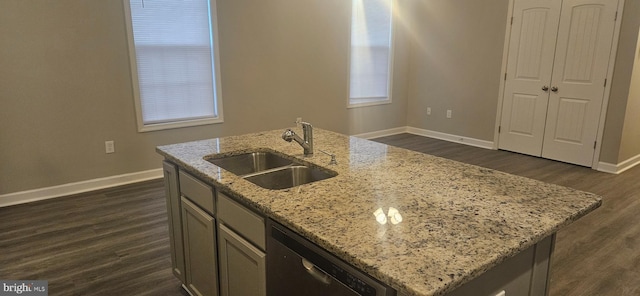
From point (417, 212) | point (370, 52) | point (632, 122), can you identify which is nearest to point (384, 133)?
point (370, 52)

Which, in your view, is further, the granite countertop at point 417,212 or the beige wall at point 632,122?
the beige wall at point 632,122

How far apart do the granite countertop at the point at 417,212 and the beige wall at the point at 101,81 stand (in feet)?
8.07

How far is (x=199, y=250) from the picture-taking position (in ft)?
6.80

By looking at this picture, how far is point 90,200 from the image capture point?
12.7ft

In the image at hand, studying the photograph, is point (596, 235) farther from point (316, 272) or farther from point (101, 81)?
point (101, 81)

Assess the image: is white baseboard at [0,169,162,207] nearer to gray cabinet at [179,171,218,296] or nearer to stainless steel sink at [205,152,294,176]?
gray cabinet at [179,171,218,296]

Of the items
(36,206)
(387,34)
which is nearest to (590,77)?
(387,34)

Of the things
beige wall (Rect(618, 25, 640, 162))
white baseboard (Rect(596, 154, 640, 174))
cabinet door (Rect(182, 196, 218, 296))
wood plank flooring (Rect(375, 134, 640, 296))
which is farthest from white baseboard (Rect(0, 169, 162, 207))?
beige wall (Rect(618, 25, 640, 162))

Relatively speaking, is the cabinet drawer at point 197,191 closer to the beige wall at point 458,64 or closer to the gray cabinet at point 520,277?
the gray cabinet at point 520,277

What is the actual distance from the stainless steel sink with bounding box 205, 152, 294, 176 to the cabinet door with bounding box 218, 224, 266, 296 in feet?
1.69

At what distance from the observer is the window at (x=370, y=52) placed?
6.12 meters

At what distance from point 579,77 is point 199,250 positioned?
4.89m

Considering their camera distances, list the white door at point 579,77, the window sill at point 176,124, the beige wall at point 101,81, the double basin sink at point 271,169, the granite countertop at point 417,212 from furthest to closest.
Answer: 1. the white door at point 579,77
2. the window sill at point 176,124
3. the beige wall at point 101,81
4. the double basin sink at point 271,169
5. the granite countertop at point 417,212

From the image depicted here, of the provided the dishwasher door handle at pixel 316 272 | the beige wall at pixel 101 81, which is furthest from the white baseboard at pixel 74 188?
the dishwasher door handle at pixel 316 272
